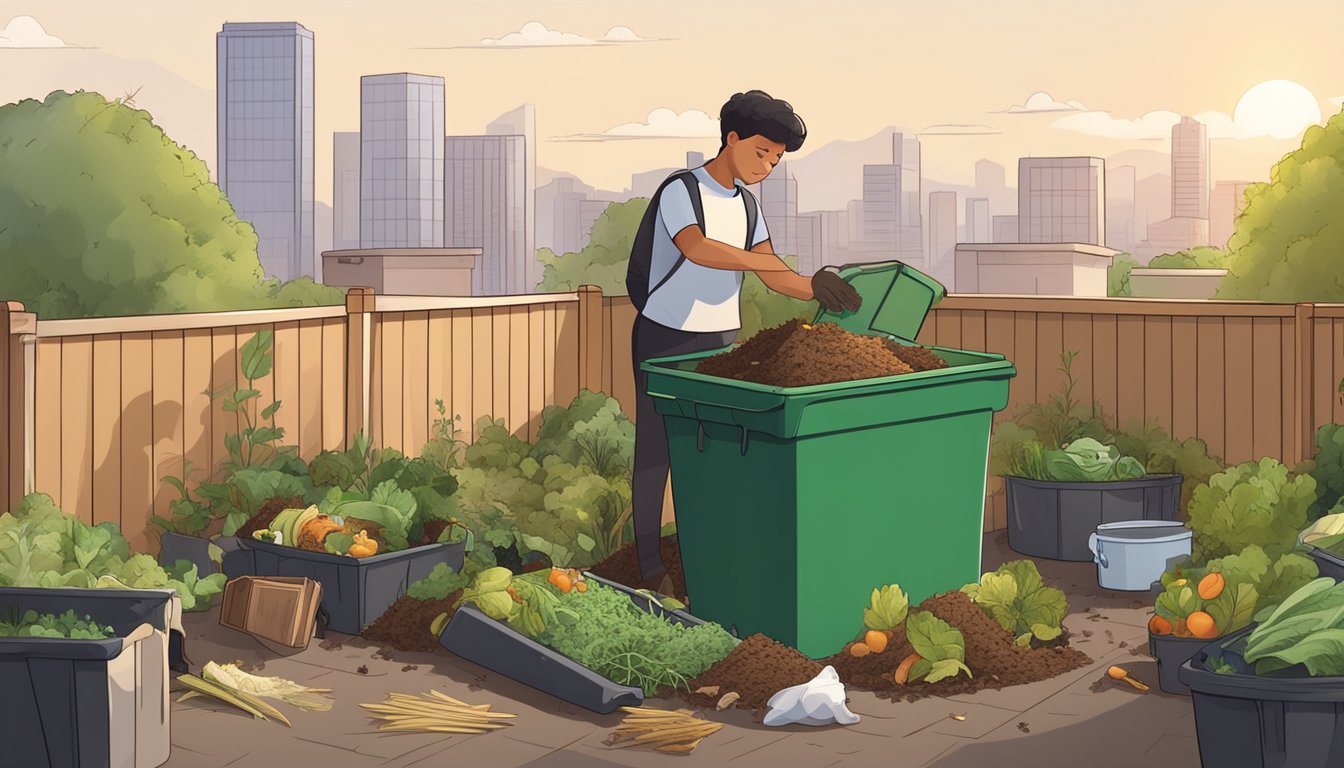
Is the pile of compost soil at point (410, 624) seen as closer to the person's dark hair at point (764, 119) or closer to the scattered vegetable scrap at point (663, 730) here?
the scattered vegetable scrap at point (663, 730)

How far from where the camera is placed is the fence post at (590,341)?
32.0 ft

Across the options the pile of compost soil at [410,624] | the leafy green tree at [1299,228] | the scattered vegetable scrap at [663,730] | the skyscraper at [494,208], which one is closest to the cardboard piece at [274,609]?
the pile of compost soil at [410,624]

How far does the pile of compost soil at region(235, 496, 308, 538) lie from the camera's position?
6898 mm

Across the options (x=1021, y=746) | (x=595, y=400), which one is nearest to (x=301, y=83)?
(x=595, y=400)

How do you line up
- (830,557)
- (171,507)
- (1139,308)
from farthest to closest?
1. (1139,308)
2. (171,507)
3. (830,557)

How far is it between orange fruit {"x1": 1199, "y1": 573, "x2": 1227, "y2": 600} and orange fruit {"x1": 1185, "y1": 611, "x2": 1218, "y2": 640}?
0.09 meters

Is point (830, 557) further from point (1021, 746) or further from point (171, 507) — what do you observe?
point (171, 507)

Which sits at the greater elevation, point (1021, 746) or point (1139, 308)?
point (1139, 308)

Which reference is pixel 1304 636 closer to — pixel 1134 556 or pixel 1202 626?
pixel 1202 626

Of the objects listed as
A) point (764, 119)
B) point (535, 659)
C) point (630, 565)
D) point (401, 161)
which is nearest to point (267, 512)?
point (630, 565)

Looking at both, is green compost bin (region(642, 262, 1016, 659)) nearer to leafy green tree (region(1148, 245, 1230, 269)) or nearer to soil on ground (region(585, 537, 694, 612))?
soil on ground (region(585, 537, 694, 612))

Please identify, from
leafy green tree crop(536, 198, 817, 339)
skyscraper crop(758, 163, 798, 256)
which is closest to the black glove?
leafy green tree crop(536, 198, 817, 339)

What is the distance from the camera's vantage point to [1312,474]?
25.1 ft

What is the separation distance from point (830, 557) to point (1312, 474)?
320 cm
